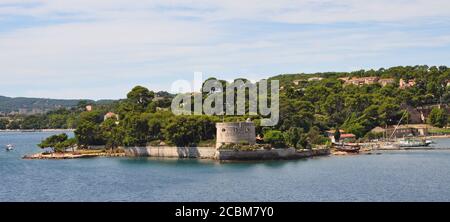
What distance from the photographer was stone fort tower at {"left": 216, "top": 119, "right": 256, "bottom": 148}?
44.2 meters

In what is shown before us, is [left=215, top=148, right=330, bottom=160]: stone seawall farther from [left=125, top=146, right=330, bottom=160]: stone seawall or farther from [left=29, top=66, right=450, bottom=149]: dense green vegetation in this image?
[left=29, top=66, right=450, bottom=149]: dense green vegetation

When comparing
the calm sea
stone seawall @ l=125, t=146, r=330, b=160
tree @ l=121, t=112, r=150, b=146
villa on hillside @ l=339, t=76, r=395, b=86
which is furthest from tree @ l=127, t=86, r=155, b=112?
villa on hillside @ l=339, t=76, r=395, b=86

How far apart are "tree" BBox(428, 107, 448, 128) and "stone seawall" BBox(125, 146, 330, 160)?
86.9 ft

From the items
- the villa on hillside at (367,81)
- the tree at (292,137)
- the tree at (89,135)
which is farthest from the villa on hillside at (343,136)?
the villa on hillside at (367,81)

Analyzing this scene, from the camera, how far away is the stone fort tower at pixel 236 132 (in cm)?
4419

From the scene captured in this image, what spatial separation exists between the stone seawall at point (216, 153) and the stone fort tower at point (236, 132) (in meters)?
0.91

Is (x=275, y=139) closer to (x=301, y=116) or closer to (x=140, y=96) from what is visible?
(x=301, y=116)

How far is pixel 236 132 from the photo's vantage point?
44.2 m

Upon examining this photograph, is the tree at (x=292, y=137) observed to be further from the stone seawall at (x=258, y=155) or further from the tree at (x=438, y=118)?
the tree at (x=438, y=118)
